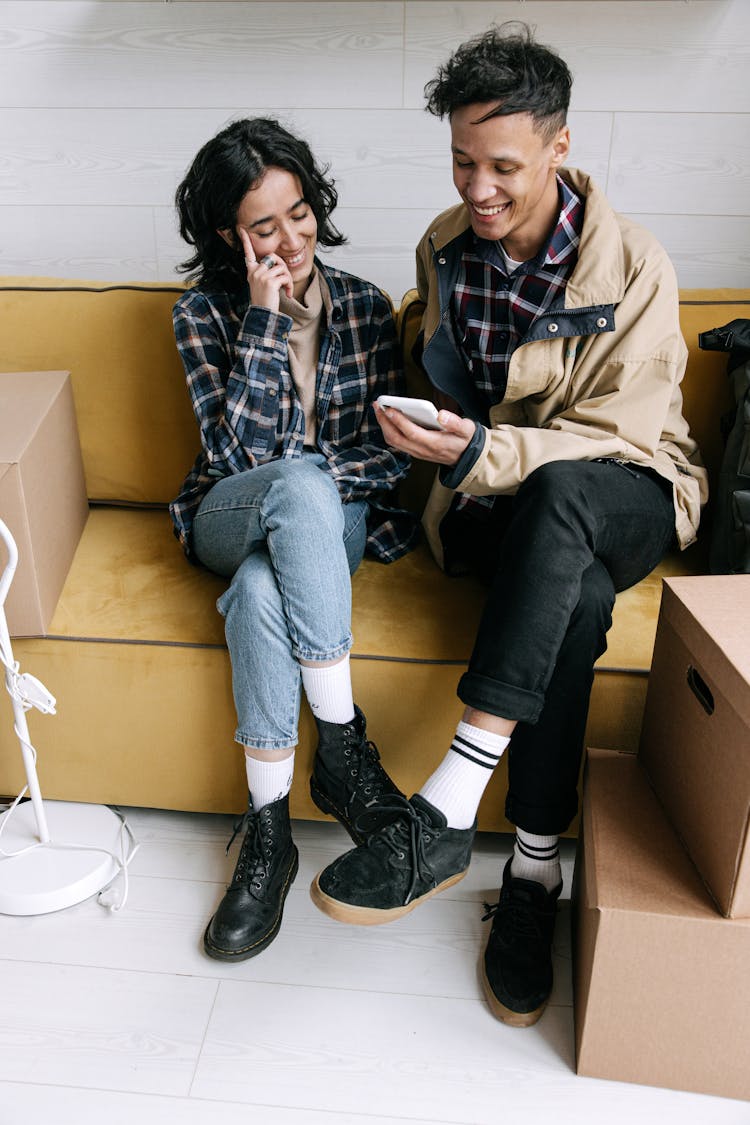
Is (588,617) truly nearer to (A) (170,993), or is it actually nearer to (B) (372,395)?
(B) (372,395)

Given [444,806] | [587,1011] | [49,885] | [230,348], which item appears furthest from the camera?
[230,348]

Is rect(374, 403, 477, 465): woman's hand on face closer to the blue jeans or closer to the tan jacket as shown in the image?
the tan jacket

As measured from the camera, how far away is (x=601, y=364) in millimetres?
1429

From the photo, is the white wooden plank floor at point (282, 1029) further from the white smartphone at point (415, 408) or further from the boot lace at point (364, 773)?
the white smartphone at point (415, 408)

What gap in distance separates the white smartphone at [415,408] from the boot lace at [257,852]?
0.61 metres

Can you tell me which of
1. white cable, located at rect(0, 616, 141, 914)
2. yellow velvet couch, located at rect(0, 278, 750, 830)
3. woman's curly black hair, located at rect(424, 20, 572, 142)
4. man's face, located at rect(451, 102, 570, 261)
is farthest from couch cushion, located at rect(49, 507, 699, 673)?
woman's curly black hair, located at rect(424, 20, 572, 142)

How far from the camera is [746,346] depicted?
59.9 inches

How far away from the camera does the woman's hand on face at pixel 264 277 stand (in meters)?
1.48

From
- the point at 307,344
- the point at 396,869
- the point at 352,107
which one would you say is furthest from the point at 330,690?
the point at 352,107

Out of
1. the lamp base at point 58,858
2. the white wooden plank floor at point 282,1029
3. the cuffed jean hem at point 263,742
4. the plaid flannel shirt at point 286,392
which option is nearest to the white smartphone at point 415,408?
the plaid flannel shirt at point 286,392

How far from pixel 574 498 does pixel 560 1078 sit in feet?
2.43

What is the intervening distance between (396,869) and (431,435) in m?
0.58

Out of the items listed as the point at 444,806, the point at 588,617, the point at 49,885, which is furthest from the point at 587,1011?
the point at 49,885

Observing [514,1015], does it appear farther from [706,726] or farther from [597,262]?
[597,262]
